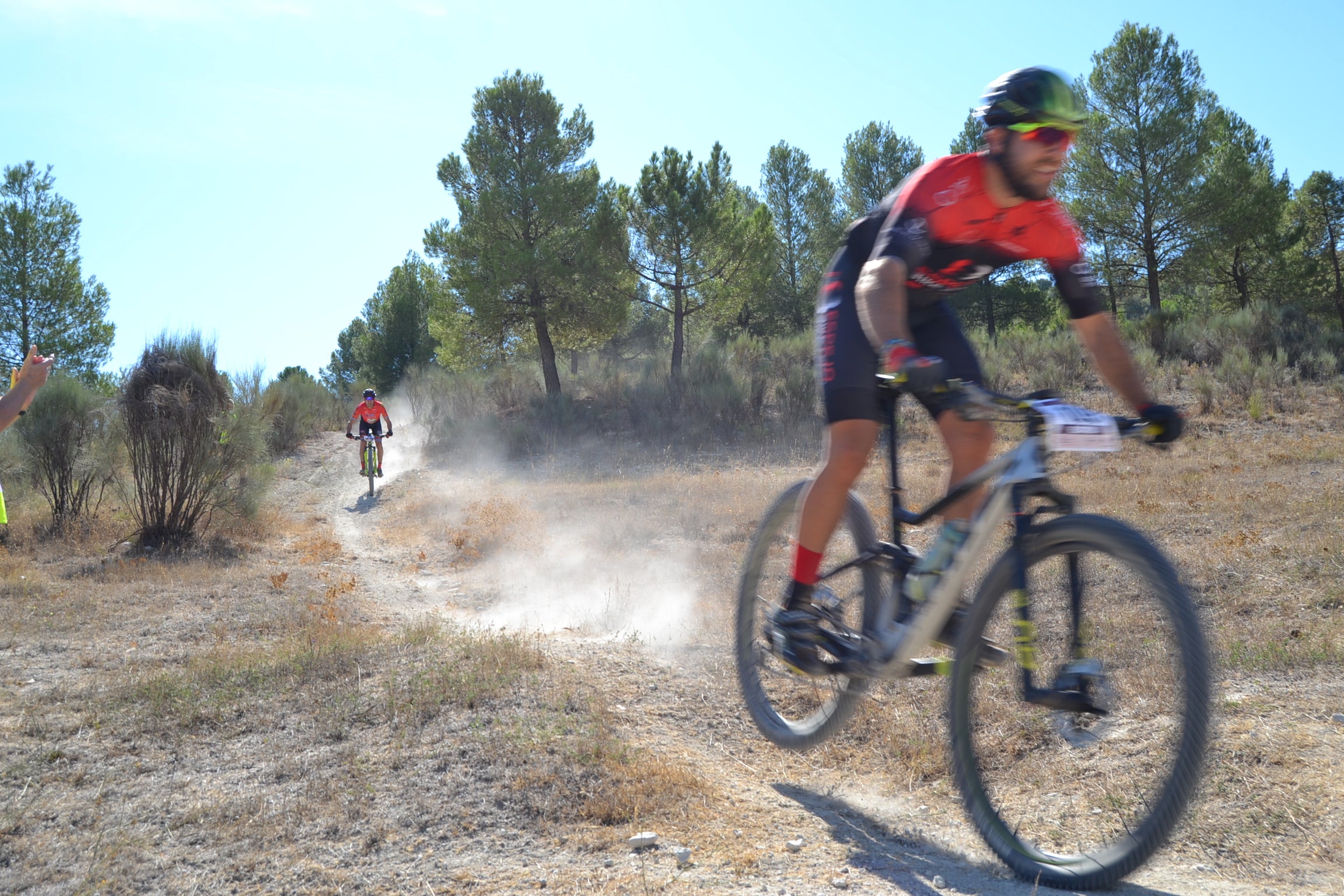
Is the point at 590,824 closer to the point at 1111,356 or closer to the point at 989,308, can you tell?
the point at 1111,356

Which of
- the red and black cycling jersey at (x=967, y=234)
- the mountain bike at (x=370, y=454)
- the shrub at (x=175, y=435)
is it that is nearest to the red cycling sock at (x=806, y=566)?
the red and black cycling jersey at (x=967, y=234)

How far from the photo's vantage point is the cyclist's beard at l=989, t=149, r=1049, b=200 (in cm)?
286

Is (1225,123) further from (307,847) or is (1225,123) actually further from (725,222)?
(307,847)

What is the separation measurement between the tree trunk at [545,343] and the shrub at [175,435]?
54.4 ft

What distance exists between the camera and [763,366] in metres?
28.2

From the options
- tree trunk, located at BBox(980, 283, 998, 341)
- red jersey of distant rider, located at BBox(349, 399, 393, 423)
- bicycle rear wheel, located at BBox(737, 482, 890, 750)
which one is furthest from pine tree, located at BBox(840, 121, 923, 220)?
bicycle rear wheel, located at BBox(737, 482, 890, 750)

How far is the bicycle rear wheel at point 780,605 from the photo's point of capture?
3547mm

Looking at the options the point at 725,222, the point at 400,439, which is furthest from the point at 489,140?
the point at 400,439

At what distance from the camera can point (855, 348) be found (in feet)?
10.6

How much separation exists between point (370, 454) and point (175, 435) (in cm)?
676

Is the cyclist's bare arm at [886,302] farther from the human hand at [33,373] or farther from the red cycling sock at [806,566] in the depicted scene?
the human hand at [33,373]

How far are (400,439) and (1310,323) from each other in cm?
2818

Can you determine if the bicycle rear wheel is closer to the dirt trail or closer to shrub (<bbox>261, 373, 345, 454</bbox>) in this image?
the dirt trail

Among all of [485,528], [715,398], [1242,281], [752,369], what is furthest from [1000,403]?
[1242,281]
